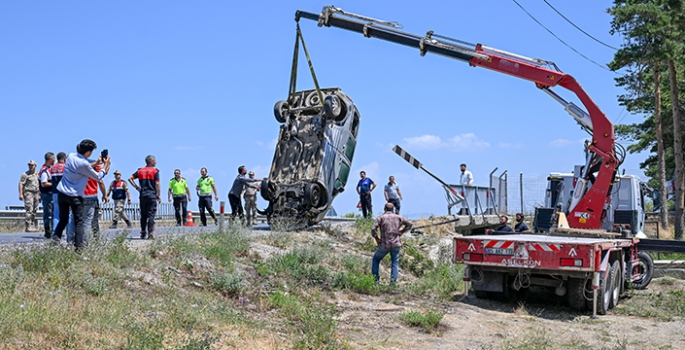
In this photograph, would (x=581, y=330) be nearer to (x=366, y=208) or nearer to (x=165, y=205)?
(x=366, y=208)

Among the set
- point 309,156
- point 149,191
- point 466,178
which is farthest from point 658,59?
point 149,191

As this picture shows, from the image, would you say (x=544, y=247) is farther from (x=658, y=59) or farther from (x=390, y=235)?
(x=658, y=59)

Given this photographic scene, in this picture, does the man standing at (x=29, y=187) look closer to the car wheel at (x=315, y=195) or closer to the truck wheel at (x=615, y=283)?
the car wheel at (x=315, y=195)

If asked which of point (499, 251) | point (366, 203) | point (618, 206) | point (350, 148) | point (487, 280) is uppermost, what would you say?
point (350, 148)

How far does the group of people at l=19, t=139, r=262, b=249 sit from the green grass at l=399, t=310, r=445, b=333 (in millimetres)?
4599

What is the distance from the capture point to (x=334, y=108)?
18.6 m

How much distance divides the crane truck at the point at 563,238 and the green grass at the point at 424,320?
98.8 inches

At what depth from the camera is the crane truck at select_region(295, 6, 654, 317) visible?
1222 cm

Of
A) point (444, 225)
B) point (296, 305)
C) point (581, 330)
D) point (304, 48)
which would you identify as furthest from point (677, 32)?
point (296, 305)

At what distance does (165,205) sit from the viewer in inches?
A: 1064

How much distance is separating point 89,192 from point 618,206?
1317 centimetres

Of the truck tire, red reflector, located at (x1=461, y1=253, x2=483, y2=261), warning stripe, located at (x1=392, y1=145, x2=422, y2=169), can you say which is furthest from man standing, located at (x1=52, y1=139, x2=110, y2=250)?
warning stripe, located at (x1=392, y1=145, x2=422, y2=169)

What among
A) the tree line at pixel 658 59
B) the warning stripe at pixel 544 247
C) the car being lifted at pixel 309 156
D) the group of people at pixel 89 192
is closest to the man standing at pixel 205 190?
the group of people at pixel 89 192

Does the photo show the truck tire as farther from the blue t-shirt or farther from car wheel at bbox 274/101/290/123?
the blue t-shirt
